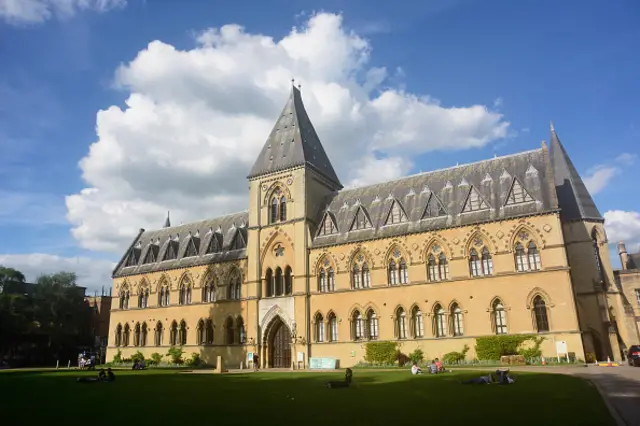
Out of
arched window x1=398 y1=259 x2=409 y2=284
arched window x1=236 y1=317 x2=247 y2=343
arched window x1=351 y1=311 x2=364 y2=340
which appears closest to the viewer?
arched window x1=398 y1=259 x2=409 y2=284

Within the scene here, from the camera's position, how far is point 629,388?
717 inches

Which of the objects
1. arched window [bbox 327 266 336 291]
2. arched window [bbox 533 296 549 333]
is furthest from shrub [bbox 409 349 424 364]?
arched window [bbox 327 266 336 291]

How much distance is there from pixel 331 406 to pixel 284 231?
32110 mm

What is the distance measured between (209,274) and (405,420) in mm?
42837

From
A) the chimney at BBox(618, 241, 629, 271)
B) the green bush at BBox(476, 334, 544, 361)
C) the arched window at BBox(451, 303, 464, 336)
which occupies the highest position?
the chimney at BBox(618, 241, 629, 271)

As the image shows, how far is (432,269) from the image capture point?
38.7 m

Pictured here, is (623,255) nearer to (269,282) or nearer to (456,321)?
(456,321)

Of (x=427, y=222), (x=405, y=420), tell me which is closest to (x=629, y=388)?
(x=405, y=420)

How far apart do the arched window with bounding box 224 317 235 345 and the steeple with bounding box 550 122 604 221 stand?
32031 mm

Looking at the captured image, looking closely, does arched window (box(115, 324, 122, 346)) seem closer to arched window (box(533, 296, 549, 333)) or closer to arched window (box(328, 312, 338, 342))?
arched window (box(328, 312, 338, 342))

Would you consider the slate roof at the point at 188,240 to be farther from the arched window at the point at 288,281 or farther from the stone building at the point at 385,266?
the arched window at the point at 288,281

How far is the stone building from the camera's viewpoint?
116ft

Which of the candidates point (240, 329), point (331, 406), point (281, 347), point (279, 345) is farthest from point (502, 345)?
point (240, 329)

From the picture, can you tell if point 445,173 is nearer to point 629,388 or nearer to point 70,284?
point 629,388
